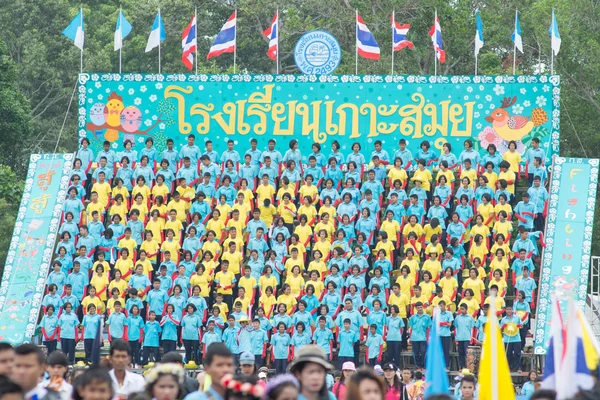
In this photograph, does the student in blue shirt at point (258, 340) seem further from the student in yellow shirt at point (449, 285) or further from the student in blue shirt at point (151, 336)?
the student in yellow shirt at point (449, 285)

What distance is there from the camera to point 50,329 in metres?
20.5

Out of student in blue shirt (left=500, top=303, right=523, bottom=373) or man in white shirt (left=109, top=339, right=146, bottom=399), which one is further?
student in blue shirt (left=500, top=303, right=523, bottom=373)

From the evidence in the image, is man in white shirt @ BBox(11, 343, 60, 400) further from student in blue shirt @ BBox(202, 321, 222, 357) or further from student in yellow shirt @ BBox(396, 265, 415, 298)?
student in yellow shirt @ BBox(396, 265, 415, 298)

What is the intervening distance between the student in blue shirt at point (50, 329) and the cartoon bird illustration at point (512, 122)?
8.71 metres

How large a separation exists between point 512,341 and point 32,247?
8.49 meters

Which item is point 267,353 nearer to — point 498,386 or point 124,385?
point 124,385

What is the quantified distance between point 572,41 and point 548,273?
10.0 m

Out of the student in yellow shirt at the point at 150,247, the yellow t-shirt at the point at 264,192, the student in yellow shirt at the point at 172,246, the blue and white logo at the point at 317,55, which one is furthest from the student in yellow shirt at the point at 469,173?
the student in yellow shirt at the point at 150,247

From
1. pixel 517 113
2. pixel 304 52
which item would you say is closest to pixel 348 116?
pixel 304 52

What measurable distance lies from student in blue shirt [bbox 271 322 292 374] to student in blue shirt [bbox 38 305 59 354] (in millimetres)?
3439

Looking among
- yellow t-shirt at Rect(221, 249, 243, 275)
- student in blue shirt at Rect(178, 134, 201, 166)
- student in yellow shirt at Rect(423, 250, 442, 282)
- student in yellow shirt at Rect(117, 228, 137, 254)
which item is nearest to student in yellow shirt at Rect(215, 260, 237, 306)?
yellow t-shirt at Rect(221, 249, 243, 275)

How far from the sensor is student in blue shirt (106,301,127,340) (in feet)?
66.0

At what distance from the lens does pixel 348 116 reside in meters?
24.4

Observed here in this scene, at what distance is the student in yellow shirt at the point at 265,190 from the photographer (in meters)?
→ 22.7
